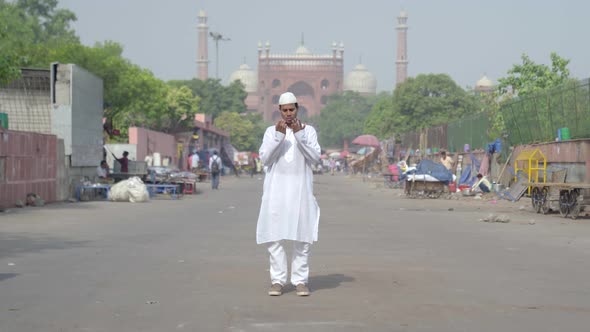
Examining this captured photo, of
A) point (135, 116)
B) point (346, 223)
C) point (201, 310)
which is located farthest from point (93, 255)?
point (135, 116)

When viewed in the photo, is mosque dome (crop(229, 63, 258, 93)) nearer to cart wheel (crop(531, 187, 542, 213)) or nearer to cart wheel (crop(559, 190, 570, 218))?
cart wheel (crop(531, 187, 542, 213))

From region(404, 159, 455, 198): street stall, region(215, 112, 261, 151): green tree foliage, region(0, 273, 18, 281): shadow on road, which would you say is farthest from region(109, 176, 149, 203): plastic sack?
region(215, 112, 261, 151): green tree foliage

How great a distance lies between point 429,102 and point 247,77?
102919 millimetres

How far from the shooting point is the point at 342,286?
7.72 m

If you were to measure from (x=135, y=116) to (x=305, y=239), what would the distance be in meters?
49.2

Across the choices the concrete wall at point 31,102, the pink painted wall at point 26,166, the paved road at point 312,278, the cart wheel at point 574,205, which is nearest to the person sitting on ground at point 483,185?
the cart wheel at point 574,205

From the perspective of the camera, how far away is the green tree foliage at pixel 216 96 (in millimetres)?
100062

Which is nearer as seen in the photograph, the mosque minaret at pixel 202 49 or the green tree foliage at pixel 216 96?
the green tree foliage at pixel 216 96

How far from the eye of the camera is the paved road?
608cm

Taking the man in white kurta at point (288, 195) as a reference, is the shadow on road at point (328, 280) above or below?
below

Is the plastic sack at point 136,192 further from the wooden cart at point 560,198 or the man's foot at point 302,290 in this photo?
the man's foot at point 302,290

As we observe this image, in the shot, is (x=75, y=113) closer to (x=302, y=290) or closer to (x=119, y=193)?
(x=119, y=193)

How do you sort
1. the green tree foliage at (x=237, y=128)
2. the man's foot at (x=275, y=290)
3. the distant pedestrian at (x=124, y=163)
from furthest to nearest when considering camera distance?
the green tree foliage at (x=237, y=128), the distant pedestrian at (x=124, y=163), the man's foot at (x=275, y=290)

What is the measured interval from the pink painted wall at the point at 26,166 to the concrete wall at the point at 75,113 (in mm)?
1594
